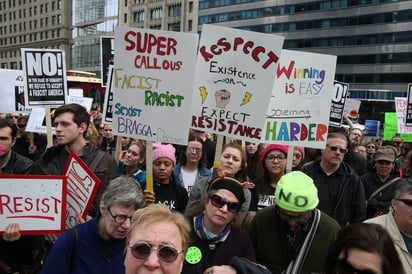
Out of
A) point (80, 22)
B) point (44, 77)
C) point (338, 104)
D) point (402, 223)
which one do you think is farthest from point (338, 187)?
point (80, 22)

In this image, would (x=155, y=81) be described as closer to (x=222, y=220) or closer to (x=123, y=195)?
(x=123, y=195)

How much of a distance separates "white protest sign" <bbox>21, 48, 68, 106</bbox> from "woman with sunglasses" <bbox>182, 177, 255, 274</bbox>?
3729mm

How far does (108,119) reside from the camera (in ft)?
17.8

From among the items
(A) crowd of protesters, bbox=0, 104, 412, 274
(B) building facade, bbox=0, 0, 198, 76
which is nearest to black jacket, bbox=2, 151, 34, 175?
(A) crowd of protesters, bbox=0, 104, 412, 274

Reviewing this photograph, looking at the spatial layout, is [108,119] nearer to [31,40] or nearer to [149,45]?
[149,45]

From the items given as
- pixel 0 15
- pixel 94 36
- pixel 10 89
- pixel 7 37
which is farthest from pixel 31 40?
pixel 10 89

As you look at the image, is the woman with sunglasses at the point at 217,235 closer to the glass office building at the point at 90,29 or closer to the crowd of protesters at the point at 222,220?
the crowd of protesters at the point at 222,220

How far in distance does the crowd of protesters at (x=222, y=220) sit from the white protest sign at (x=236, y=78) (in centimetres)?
53

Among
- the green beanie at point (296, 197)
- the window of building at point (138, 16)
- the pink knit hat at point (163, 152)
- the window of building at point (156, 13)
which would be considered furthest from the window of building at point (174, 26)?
the green beanie at point (296, 197)

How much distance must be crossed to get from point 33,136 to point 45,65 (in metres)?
2.32

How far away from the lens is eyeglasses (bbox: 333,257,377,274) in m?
1.71

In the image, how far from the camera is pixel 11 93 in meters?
7.41

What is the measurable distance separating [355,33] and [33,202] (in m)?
58.3

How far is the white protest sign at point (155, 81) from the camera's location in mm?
3559
